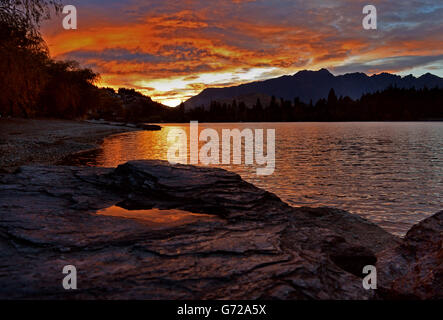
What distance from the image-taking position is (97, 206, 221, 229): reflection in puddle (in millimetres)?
5730

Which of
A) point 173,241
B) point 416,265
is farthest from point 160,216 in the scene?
point 416,265

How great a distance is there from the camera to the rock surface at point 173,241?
3385mm

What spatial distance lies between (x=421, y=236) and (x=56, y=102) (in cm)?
6619

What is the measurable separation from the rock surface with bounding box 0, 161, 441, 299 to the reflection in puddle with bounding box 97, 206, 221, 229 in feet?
0.22

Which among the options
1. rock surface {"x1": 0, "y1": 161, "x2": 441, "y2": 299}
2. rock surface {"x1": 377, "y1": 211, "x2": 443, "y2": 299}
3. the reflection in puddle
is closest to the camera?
rock surface {"x1": 0, "y1": 161, "x2": 441, "y2": 299}

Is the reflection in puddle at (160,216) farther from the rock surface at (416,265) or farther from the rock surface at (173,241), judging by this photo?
the rock surface at (416,265)

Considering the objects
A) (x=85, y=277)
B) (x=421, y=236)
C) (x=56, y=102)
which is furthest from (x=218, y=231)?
(x=56, y=102)

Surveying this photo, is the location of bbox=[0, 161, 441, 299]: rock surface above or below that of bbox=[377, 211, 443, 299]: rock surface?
above

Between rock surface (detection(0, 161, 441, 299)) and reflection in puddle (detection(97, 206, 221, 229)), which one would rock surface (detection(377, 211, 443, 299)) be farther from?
reflection in puddle (detection(97, 206, 221, 229))

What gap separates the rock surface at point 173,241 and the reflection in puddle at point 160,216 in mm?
66

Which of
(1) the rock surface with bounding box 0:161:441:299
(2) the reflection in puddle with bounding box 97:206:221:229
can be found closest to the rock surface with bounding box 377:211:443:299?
(1) the rock surface with bounding box 0:161:441:299

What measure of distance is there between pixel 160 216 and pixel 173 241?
5.30ft

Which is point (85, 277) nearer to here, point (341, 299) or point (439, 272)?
point (341, 299)

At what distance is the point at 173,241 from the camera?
15.5 feet
